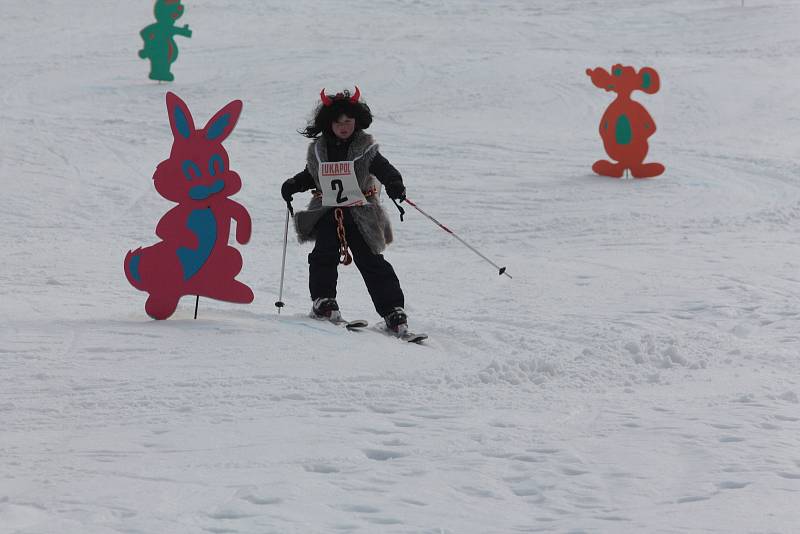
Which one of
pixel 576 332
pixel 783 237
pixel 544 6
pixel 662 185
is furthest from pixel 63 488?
pixel 544 6

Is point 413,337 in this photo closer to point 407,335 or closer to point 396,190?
point 407,335

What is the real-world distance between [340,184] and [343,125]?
11.9 inches

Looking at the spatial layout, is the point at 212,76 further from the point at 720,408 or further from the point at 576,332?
the point at 720,408

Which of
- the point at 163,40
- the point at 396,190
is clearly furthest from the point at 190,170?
the point at 163,40

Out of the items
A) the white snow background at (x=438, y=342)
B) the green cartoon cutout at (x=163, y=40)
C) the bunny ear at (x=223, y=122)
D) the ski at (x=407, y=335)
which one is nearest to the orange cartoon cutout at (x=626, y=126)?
the white snow background at (x=438, y=342)

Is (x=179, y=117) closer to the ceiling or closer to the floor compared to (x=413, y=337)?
closer to the ceiling

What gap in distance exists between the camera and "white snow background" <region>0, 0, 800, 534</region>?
12.2 feet

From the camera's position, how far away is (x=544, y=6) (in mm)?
25531

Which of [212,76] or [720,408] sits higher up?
[212,76]

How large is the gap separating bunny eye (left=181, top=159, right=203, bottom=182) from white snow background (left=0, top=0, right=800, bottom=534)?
73cm

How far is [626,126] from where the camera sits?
40.5 ft

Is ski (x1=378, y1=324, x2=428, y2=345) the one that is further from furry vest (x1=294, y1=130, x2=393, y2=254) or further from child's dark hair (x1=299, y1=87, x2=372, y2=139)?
child's dark hair (x1=299, y1=87, x2=372, y2=139)

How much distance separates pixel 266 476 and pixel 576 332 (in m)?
2.69

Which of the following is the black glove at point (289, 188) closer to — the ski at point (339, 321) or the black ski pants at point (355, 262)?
the black ski pants at point (355, 262)
